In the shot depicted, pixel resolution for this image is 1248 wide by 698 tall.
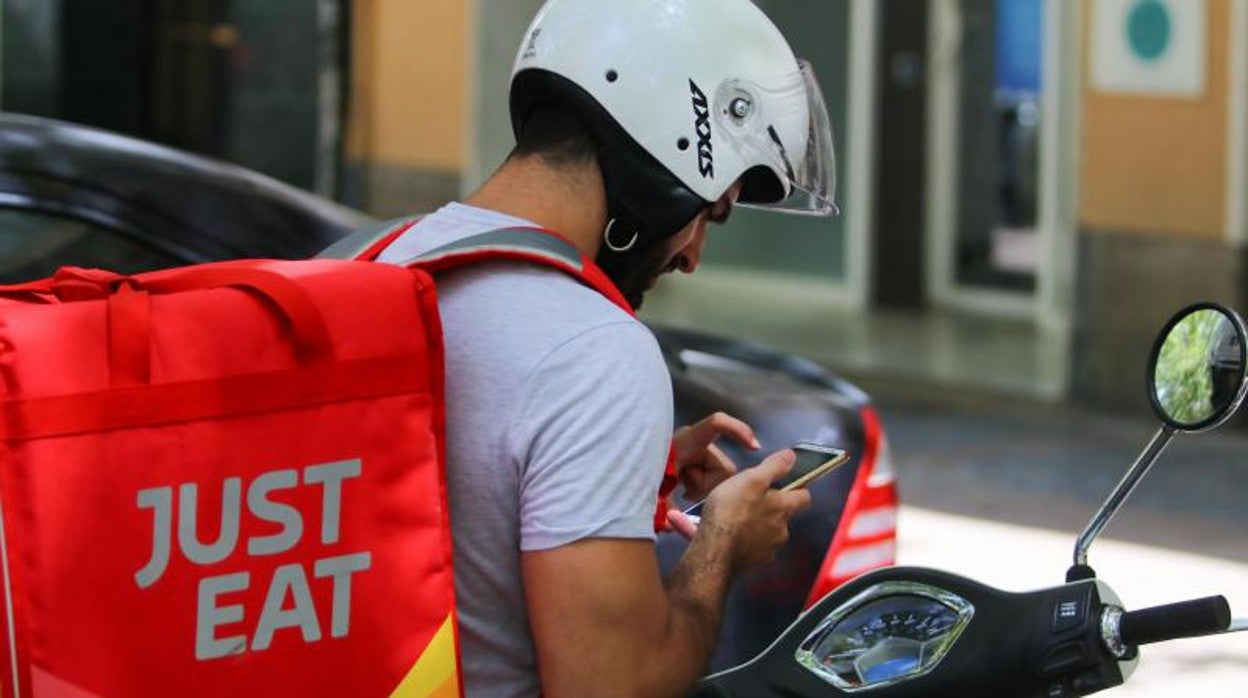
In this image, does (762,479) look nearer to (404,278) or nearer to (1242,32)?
(404,278)

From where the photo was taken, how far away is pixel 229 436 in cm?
222

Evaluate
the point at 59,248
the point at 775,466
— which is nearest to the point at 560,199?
the point at 775,466

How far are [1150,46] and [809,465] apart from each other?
27.5 feet

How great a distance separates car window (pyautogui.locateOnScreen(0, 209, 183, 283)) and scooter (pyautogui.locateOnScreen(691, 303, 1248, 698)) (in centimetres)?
229

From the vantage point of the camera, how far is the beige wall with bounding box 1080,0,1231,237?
409 inches

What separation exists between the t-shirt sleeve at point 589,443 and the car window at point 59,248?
2262 mm

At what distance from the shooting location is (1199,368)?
2496 millimetres

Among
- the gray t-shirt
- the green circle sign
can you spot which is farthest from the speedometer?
the green circle sign

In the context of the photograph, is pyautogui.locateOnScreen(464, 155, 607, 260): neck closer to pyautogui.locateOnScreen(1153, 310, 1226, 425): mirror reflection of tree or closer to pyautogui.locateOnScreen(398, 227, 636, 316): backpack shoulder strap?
pyautogui.locateOnScreen(398, 227, 636, 316): backpack shoulder strap

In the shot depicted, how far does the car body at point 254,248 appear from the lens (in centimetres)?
434

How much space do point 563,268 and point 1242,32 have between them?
329 inches

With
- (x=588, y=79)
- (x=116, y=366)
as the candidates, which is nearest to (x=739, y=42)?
(x=588, y=79)

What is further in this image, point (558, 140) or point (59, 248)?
point (59, 248)

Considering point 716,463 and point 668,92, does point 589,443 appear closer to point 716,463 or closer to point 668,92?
point 668,92
